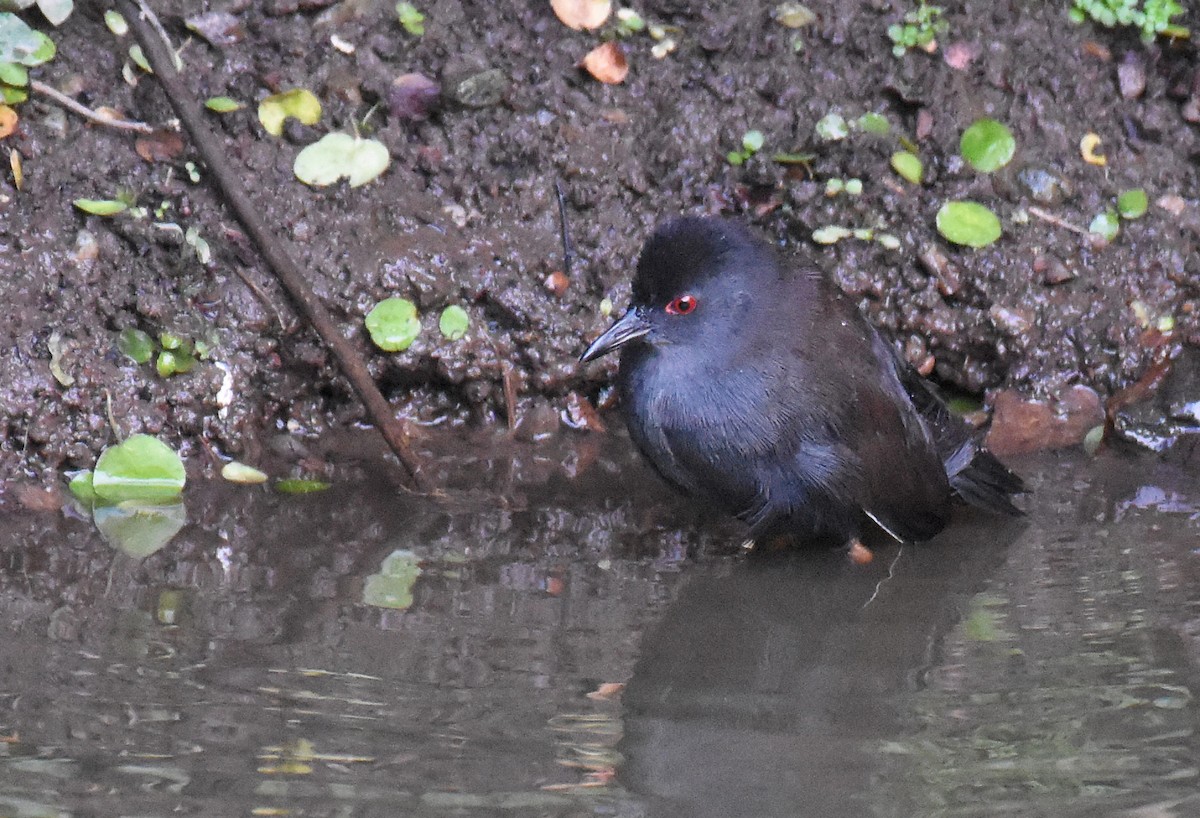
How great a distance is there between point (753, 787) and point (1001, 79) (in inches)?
148

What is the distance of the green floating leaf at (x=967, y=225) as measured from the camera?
548 cm

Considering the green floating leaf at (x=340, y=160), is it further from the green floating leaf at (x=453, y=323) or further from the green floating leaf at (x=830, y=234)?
the green floating leaf at (x=830, y=234)

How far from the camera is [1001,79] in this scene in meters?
5.73

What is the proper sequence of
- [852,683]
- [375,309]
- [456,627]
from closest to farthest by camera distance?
[852,683] < [456,627] < [375,309]

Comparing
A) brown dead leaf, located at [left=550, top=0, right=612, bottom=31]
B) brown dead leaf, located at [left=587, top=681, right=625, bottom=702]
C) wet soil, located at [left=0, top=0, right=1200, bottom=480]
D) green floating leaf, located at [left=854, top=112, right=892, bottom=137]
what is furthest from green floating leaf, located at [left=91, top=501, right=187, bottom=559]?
green floating leaf, located at [left=854, top=112, right=892, bottom=137]

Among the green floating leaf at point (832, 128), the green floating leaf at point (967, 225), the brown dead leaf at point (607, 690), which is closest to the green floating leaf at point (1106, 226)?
the green floating leaf at point (967, 225)

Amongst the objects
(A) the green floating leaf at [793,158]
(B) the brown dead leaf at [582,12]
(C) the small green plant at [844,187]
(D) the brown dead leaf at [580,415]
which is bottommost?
(D) the brown dead leaf at [580,415]

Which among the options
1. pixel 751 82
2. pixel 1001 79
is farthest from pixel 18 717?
pixel 1001 79

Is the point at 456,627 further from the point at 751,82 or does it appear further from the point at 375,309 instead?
the point at 751,82

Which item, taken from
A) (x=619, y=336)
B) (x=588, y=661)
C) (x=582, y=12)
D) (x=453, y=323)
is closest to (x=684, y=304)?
(x=619, y=336)

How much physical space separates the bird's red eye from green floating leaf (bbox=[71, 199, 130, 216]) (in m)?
2.05

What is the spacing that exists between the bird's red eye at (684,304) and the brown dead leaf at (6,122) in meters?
2.50

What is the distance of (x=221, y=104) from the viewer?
5.29 meters

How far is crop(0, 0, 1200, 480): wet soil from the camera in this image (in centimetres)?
510
